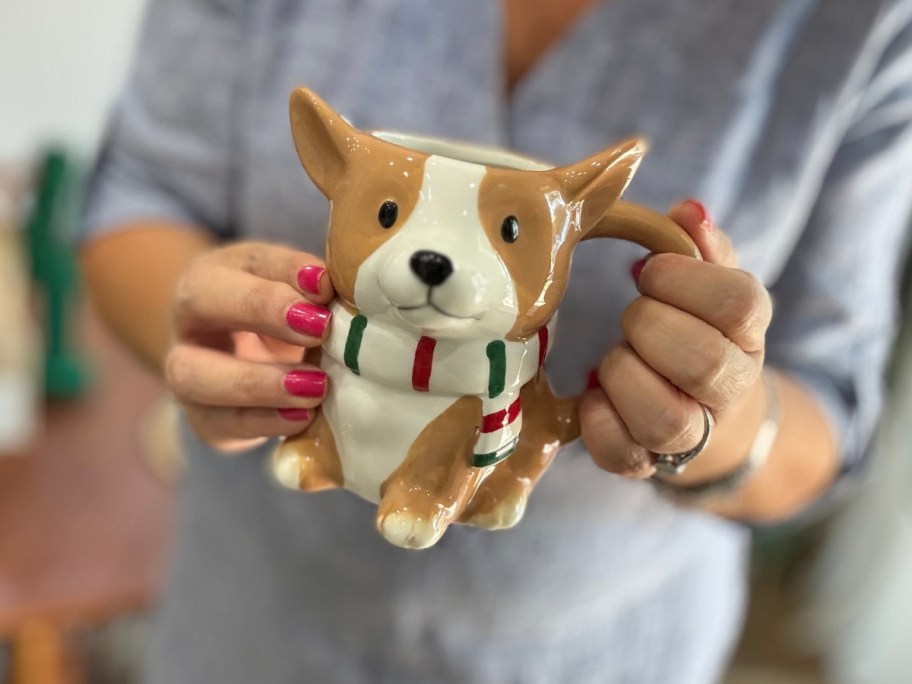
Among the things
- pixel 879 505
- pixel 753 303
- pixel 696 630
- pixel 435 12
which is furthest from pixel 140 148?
pixel 879 505

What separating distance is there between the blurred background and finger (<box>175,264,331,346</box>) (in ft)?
1.29

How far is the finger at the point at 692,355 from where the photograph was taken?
1.00 ft

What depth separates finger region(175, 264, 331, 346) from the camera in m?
0.33

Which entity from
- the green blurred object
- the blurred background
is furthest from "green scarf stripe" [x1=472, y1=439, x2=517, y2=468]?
the green blurred object

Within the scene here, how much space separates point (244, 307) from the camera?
354 millimetres

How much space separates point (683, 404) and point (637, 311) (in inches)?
1.6

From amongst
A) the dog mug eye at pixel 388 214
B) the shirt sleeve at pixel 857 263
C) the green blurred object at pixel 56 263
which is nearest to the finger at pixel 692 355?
the dog mug eye at pixel 388 214

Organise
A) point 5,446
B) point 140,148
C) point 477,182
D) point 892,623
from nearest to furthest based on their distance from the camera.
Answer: point 477,182, point 140,148, point 5,446, point 892,623

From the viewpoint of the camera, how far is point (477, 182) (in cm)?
30

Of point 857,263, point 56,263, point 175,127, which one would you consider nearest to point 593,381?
point 857,263

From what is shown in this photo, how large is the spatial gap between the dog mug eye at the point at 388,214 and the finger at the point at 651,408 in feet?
0.34

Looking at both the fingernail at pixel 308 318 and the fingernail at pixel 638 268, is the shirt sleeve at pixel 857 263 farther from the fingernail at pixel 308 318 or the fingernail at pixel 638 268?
the fingernail at pixel 308 318

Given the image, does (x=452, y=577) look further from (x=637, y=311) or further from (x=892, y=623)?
(x=892, y=623)

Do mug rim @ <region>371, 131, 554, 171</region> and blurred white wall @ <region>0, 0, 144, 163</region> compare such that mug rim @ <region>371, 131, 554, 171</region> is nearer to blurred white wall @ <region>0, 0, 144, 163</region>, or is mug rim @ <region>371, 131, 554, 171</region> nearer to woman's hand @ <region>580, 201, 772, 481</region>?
woman's hand @ <region>580, 201, 772, 481</region>
